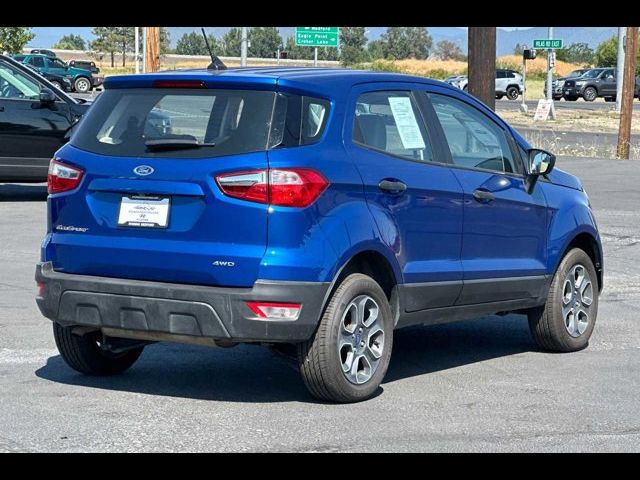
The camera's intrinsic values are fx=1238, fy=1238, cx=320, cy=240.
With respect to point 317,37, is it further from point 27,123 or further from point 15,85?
point 27,123

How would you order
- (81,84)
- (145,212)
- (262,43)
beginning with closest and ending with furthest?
(145,212) < (81,84) < (262,43)

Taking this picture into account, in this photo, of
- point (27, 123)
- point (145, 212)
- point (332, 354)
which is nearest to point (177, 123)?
point (145, 212)

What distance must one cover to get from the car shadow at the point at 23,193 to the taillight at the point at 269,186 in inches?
457

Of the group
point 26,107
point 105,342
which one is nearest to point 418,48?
point 26,107

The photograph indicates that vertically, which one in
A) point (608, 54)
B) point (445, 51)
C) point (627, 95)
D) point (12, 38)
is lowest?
point (627, 95)

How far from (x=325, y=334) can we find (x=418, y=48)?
496 feet

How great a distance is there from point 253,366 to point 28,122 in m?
10.0

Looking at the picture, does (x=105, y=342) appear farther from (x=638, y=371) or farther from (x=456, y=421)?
(x=638, y=371)

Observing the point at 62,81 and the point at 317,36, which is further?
the point at 317,36

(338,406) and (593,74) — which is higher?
(593,74)

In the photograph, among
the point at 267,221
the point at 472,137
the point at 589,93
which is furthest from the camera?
the point at 589,93

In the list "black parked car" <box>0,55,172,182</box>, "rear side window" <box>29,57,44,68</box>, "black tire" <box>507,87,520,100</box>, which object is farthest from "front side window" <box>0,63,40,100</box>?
"black tire" <box>507,87,520,100</box>

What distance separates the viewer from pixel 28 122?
16.8 m
